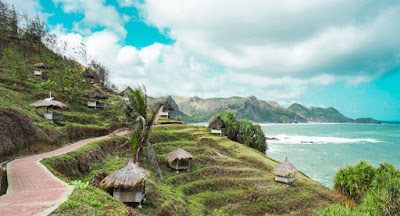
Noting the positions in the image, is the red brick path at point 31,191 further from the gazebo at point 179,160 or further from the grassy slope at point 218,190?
the gazebo at point 179,160

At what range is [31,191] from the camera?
28.8 feet

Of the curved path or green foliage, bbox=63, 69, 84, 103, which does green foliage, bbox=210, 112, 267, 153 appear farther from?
the curved path

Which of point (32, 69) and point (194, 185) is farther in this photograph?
point (32, 69)

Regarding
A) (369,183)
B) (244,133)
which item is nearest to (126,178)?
(369,183)

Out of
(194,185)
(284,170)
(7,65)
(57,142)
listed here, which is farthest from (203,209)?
(7,65)

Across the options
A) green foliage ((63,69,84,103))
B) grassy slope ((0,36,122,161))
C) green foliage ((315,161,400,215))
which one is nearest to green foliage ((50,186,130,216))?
grassy slope ((0,36,122,161))

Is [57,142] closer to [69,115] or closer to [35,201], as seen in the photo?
[69,115]

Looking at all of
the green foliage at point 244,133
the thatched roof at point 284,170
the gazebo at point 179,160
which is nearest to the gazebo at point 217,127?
the green foliage at point 244,133

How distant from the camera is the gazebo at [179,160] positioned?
72.1 feet

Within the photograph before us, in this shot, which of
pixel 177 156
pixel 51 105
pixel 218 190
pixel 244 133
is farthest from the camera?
pixel 244 133

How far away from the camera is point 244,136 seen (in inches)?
1793

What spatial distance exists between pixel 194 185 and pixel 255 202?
5.44 metres

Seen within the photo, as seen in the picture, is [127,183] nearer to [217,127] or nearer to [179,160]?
[179,160]

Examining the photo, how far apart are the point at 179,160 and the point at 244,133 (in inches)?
1018
